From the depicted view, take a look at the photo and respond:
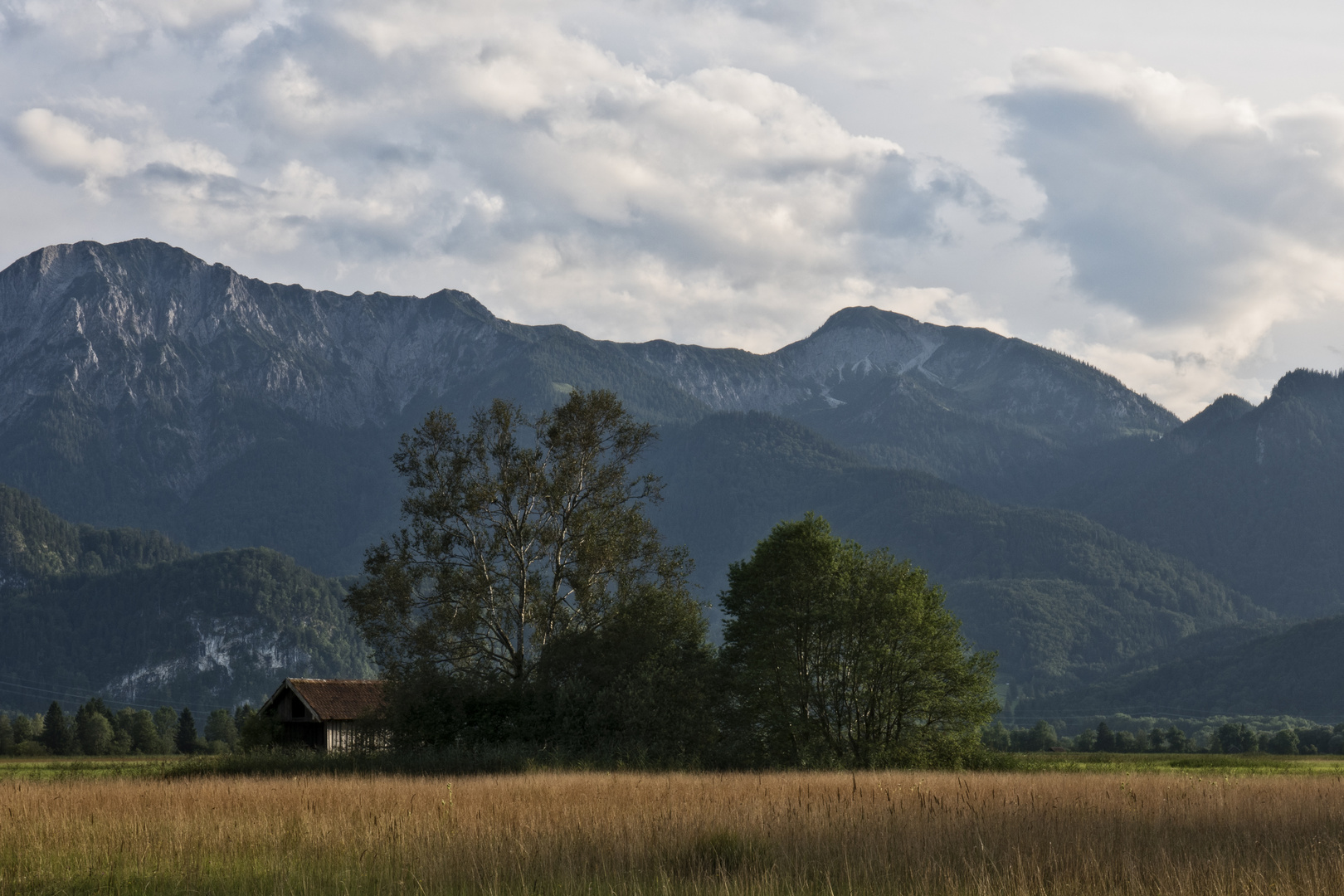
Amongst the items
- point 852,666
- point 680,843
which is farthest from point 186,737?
point 680,843

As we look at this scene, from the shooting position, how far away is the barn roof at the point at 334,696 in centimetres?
6131

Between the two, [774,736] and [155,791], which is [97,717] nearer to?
[774,736]

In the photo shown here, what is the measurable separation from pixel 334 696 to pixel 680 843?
187 ft

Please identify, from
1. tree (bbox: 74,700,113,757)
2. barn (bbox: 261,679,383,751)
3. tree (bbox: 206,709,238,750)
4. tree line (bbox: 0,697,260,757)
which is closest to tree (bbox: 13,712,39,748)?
tree line (bbox: 0,697,260,757)

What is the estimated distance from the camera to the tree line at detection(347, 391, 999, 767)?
3603cm

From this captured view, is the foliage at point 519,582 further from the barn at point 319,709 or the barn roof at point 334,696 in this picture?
the barn at point 319,709

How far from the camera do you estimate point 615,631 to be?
1480 inches

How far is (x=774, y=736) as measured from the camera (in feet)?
120

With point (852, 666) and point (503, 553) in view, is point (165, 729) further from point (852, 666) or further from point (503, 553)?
point (852, 666)

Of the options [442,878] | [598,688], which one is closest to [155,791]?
[442,878]

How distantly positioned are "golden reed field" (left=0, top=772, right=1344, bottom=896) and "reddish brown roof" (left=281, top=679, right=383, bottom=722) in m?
46.7

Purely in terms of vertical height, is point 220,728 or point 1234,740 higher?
point 220,728

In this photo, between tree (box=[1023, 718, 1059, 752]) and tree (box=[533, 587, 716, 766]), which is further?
tree (box=[1023, 718, 1059, 752])

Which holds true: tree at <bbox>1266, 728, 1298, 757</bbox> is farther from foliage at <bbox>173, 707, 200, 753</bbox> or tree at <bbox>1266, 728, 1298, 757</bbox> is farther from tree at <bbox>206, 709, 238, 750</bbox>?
tree at <bbox>206, 709, 238, 750</bbox>
